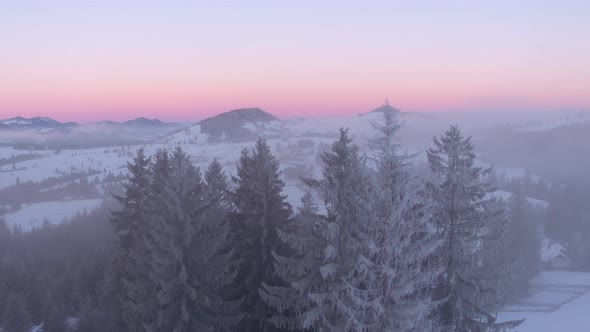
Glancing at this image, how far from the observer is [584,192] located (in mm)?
120062

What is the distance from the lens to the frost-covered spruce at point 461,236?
1622cm

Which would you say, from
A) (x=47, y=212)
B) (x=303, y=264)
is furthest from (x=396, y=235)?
(x=47, y=212)

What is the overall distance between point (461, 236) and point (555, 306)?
38122 mm

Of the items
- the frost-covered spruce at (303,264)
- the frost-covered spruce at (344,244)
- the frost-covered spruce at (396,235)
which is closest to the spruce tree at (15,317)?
the frost-covered spruce at (303,264)

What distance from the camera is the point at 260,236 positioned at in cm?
1897

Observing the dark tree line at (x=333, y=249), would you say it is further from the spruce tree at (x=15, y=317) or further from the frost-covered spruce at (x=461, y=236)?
the spruce tree at (x=15, y=317)

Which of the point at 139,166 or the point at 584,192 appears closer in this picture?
the point at 139,166

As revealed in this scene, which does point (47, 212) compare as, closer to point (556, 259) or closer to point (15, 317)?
point (15, 317)

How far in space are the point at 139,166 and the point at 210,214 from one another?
757cm

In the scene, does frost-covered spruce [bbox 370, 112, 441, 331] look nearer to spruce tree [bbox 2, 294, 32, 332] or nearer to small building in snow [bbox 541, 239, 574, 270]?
spruce tree [bbox 2, 294, 32, 332]

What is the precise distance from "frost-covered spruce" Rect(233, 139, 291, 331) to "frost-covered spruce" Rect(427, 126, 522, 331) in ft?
19.3

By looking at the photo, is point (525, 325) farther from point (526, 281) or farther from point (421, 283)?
point (421, 283)

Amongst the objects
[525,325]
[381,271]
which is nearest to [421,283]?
[381,271]

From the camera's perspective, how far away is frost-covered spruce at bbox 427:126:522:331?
1622 centimetres
